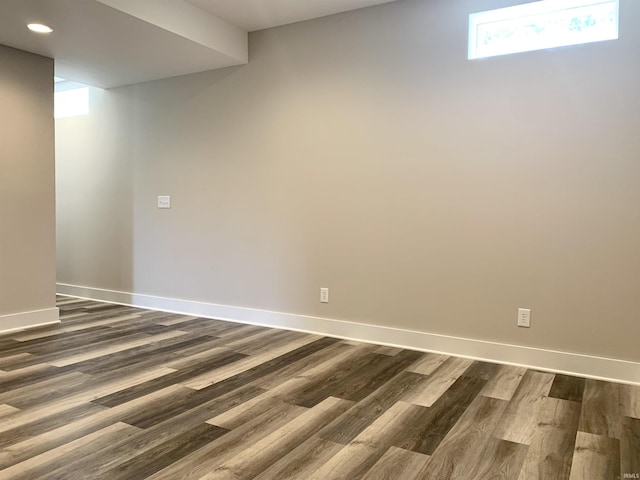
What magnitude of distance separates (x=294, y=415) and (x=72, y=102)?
4722 millimetres

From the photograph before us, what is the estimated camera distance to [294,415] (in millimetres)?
2363

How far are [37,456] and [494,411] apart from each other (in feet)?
6.85

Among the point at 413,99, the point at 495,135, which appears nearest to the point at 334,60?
the point at 413,99

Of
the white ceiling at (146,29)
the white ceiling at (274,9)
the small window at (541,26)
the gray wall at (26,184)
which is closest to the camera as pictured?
the small window at (541,26)

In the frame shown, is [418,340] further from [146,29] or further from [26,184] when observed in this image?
[26,184]

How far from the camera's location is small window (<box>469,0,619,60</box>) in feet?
9.64

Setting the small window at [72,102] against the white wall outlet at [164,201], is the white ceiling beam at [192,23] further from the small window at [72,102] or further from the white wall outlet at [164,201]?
the small window at [72,102]

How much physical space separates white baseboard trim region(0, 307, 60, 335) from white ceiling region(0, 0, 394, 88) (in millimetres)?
2148

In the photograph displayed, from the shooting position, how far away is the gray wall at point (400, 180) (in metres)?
2.96

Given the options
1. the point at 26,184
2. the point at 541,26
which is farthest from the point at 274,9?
the point at 26,184

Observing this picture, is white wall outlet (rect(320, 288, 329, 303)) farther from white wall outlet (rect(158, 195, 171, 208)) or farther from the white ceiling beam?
the white ceiling beam

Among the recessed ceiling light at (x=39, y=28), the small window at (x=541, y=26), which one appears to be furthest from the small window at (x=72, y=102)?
the small window at (x=541, y=26)

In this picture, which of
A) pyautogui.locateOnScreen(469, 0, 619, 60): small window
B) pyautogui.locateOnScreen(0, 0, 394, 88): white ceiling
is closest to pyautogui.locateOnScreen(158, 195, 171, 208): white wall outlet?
pyautogui.locateOnScreen(0, 0, 394, 88): white ceiling

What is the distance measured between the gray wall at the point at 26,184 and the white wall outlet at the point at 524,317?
12.5 ft
